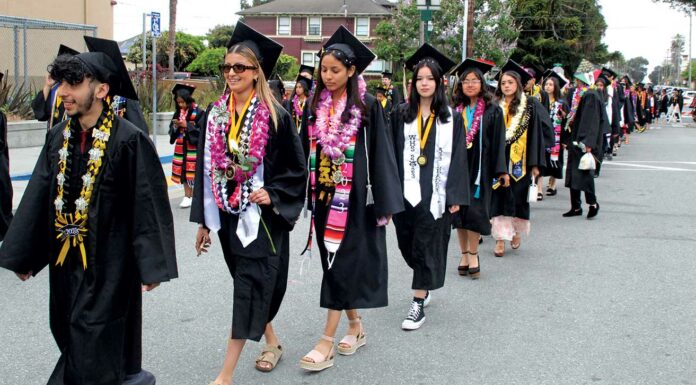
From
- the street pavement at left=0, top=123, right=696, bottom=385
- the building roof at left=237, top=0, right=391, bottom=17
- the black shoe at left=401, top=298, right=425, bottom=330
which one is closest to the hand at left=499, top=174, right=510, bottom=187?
the street pavement at left=0, top=123, right=696, bottom=385

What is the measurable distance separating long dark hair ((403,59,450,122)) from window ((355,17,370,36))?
196 ft

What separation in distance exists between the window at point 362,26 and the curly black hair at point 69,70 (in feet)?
203

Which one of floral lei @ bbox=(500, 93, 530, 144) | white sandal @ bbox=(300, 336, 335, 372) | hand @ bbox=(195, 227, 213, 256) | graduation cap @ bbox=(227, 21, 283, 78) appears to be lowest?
white sandal @ bbox=(300, 336, 335, 372)

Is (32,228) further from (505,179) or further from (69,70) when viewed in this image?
(505,179)

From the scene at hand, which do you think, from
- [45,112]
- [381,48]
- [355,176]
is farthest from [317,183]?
[381,48]

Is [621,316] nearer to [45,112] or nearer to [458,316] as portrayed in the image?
[458,316]

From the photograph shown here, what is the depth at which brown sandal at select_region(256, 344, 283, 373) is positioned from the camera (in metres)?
4.91

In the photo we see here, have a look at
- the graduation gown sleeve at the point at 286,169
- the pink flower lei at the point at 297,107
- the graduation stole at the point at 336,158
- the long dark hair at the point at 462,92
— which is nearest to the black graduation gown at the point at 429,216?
the graduation stole at the point at 336,158

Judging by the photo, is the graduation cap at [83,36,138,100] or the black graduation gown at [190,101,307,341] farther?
the black graduation gown at [190,101,307,341]

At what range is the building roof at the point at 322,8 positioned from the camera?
2537 inches

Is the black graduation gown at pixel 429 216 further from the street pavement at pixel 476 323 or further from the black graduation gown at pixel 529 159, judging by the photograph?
the black graduation gown at pixel 529 159

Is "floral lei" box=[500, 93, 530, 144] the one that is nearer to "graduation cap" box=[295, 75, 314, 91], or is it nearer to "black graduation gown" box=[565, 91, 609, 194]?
"black graduation gown" box=[565, 91, 609, 194]

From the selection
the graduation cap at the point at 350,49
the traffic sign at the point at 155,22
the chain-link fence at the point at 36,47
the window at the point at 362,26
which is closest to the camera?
the graduation cap at the point at 350,49

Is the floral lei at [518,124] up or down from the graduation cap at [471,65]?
down
